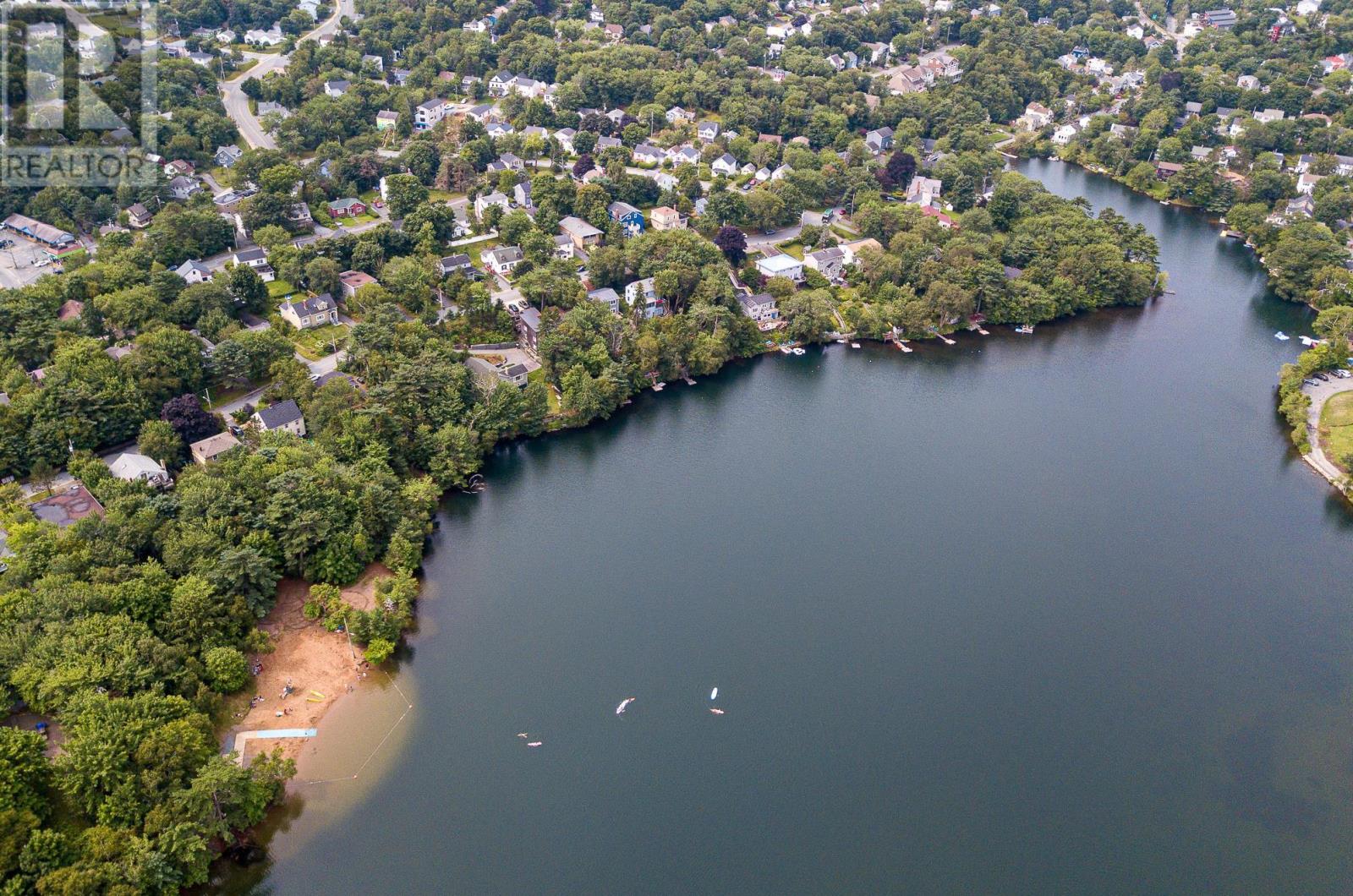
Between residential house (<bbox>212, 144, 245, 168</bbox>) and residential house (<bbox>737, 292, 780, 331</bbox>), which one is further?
residential house (<bbox>212, 144, 245, 168</bbox>)

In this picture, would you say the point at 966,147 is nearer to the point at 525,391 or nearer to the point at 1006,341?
the point at 1006,341

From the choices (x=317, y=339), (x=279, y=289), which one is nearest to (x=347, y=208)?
(x=279, y=289)

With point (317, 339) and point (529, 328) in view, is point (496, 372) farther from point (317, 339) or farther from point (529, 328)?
point (317, 339)

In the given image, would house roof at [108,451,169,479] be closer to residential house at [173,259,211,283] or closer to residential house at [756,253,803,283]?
residential house at [173,259,211,283]

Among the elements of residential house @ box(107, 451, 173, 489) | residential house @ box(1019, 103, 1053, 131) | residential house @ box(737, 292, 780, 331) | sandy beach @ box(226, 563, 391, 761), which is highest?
residential house @ box(1019, 103, 1053, 131)

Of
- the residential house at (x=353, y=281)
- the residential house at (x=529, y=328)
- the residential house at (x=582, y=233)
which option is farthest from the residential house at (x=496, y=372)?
the residential house at (x=582, y=233)

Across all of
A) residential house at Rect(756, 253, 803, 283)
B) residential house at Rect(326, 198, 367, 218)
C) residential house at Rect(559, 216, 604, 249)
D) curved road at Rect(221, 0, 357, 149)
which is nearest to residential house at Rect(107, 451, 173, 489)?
residential house at Rect(326, 198, 367, 218)
